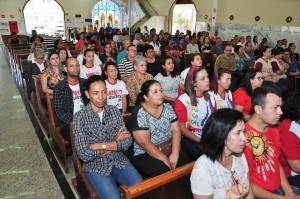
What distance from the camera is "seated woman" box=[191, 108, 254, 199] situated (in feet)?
4.46

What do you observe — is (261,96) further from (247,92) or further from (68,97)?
(68,97)

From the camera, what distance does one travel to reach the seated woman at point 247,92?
2852 mm

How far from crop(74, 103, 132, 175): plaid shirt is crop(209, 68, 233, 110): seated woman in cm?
116

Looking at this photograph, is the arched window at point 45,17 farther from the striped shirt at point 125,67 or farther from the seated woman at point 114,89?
the seated woman at point 114,89

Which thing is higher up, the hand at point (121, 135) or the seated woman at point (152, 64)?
the seated woman at point (152, 64)

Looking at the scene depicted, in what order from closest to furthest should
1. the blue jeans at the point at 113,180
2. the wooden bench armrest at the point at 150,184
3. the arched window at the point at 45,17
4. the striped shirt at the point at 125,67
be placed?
the wooden bench armrest at the point at 150,184, the blue jeans at the point at 113,180, the striped shirt at the point at 125,67, the arched window at the point at 45,17

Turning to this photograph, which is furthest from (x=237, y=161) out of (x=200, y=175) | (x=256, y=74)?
(x=256, y=74)

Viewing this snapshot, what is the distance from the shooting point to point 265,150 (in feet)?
5.78

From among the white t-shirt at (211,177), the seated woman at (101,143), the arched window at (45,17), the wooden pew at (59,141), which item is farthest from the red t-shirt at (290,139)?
the arched window at (45,17)

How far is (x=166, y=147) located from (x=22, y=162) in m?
1.91

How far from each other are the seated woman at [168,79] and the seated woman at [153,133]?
4.84ft

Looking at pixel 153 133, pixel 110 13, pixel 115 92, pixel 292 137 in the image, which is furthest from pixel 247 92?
pixel 110 13

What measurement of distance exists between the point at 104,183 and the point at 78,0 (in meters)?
17.6

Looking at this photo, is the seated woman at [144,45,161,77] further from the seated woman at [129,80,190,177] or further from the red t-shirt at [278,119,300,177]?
the red t-shirt at [278,119,300,177]
